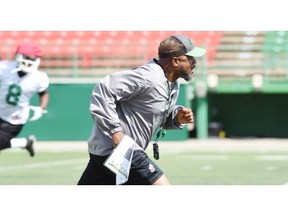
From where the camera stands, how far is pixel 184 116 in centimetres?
665

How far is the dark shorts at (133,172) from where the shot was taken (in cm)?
630

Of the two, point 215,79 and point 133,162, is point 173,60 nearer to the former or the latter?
point 133,162

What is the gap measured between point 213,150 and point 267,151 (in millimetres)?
1069

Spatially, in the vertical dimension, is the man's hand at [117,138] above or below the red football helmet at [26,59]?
above

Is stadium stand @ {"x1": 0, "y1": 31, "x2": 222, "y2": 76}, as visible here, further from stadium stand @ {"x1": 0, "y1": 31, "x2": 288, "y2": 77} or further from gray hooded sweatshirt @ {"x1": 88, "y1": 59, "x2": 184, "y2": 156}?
gray hooded sweatshirt @ {"x1": 88, "y1": 59, "x2": 184, "y2": 156}

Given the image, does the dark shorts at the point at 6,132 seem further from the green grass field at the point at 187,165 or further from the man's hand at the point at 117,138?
the man's hand at the point at 117,138

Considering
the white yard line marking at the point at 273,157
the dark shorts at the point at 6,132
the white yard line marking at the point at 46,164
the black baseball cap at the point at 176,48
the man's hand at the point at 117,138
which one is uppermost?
the black baseball cap at the point at 176,48

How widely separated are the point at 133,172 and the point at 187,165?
780cm

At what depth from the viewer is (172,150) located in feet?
59.0

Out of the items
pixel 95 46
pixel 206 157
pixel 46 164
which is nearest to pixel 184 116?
pixel 46 164

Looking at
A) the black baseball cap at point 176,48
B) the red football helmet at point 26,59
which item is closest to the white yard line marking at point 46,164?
the red football helmet at point 26,59

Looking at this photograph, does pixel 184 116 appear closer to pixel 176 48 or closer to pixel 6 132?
pixel 176 48

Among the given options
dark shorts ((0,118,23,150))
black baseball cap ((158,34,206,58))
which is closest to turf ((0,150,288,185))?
dark shorts ((0,118,23,150))

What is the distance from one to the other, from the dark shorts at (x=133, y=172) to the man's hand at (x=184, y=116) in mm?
469
